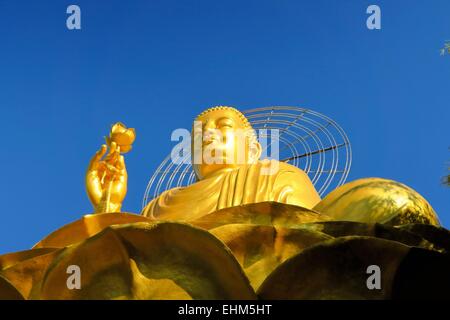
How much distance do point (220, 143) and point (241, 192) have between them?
2.78 ft

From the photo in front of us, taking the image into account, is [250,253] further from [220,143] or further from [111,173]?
[220,143]

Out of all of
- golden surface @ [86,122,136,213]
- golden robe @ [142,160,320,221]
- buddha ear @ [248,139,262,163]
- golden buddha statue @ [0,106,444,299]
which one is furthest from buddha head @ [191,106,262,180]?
golden buddha statue @ [0,106,444,299]

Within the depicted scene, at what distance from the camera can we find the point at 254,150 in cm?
632

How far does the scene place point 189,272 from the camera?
2469mm

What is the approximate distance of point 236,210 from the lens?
345cm

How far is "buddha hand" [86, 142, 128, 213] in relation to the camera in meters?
5.23

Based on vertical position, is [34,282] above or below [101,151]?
below

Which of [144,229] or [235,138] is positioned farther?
[235,138]

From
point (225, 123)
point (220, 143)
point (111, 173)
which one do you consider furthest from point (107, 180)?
point (225, 123)
